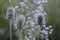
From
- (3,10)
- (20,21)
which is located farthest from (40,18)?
(3,10)

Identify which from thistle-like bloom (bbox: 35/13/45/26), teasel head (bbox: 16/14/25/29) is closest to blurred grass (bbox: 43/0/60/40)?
thistle-like bloom (bbox: 35/13/45/26)

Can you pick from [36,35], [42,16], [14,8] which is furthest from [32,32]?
[14,8]

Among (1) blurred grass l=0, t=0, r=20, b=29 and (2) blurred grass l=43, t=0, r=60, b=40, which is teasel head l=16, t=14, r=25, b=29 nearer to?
(1) blurred grass l=0, t=0, r=20, b=29

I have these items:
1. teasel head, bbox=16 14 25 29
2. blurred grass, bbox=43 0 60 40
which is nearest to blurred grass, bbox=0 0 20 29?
teasel head, bbox=16 14 25 29

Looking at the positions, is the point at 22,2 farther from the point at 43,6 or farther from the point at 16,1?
the point at 43,6

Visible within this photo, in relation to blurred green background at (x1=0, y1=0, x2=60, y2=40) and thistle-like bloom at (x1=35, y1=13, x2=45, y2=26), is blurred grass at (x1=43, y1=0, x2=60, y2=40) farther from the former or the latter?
thistle-like bloom at (x1=35, y1=13, x2=45, y2=26)

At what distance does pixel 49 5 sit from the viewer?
146 centimetres

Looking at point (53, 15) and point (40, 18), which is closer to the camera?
point (40, 18)

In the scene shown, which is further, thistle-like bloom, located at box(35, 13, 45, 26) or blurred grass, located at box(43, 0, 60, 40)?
blurred grass, located at box(43, 0, 60, 40)

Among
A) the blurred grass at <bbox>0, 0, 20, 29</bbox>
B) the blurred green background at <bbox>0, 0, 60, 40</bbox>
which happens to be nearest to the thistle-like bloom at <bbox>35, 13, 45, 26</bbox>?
the blurred green background at <bbox>0, 0, 60, 40</bbox>

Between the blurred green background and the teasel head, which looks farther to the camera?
the blurred green background

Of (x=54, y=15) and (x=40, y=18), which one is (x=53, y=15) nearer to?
(x=54, y=15)

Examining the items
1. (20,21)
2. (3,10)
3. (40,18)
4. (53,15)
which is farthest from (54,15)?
(3,10)

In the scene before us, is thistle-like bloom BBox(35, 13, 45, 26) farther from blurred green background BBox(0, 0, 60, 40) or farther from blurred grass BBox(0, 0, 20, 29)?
blurred grass BBox(0, 0, 20, 29)
